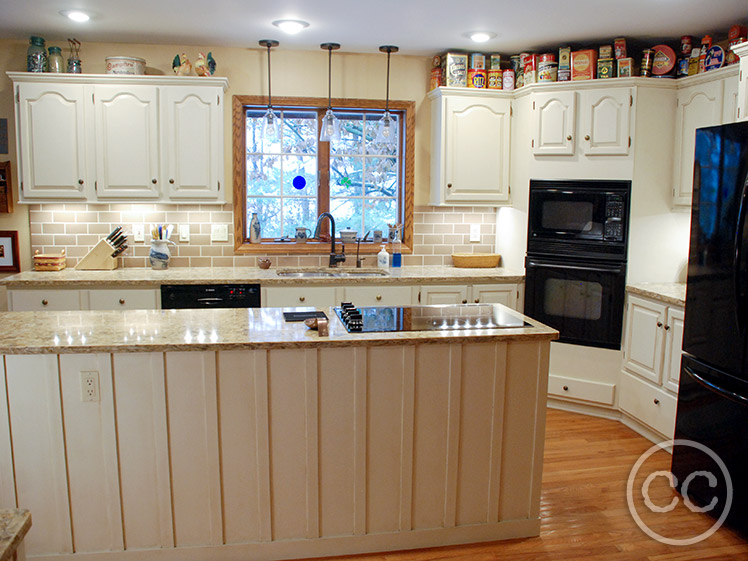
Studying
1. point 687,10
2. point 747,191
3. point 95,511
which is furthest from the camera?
point 687,10

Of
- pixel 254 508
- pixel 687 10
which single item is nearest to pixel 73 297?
pixel 254 508

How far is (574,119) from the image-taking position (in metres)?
4.02

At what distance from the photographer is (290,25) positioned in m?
3.75

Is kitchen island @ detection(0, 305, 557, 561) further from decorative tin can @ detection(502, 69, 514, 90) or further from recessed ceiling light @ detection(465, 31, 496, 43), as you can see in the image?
decorative tin can @ detection(502, 69, 514, 90)

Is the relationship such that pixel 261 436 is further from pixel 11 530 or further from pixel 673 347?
pixel 673 347

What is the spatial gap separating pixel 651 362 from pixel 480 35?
2.26 metres

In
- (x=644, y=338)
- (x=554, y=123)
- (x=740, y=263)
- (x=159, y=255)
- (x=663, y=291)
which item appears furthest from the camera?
(x=159, y=255)

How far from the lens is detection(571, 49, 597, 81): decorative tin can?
13.2 ft

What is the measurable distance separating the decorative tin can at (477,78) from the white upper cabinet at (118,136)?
1.68 metres

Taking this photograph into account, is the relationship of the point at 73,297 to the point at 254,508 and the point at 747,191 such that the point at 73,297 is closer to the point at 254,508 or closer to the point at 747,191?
the point at 254,508

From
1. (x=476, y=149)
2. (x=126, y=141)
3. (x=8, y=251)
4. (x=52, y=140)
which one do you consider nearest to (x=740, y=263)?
(x=476, y=149)

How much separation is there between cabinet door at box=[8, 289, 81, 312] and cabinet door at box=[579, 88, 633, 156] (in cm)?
335

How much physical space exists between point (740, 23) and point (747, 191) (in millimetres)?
1699

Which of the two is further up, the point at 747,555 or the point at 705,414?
the point at 705,414
